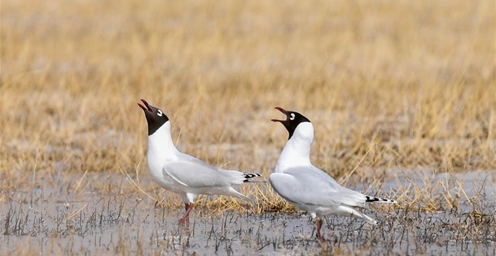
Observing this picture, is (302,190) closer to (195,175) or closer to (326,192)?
(326,192)

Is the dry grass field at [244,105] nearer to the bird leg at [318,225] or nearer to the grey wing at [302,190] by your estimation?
the bird leg at [318,225]

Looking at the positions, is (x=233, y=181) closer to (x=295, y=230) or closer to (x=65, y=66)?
(x=295, y=230)

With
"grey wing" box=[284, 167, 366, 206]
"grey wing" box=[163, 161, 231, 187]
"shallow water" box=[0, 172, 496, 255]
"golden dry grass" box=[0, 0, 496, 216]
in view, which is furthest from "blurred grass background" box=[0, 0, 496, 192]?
"grey wing" box=[284, 167, 366, 206]

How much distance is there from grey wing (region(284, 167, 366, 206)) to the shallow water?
234 mm

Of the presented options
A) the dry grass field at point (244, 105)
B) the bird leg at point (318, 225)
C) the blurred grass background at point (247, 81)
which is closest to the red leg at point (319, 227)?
the bird leg at point (318, 225)

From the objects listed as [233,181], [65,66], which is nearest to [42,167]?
[233,181]

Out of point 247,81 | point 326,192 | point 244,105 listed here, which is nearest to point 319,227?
point 326,192

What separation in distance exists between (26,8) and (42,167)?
394 inches

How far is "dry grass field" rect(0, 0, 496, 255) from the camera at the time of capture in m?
7.02

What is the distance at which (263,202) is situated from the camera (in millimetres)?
7023

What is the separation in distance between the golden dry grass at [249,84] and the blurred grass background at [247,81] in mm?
31

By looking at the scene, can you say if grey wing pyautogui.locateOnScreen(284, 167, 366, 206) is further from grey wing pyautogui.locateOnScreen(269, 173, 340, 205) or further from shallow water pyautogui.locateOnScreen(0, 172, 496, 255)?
shallow water pyautogui.locateOnScreen(0, 172, 496, 255)

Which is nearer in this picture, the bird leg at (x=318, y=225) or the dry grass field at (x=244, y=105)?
the bird leg at (x=318, y=225)

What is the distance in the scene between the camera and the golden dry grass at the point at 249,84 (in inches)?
363
